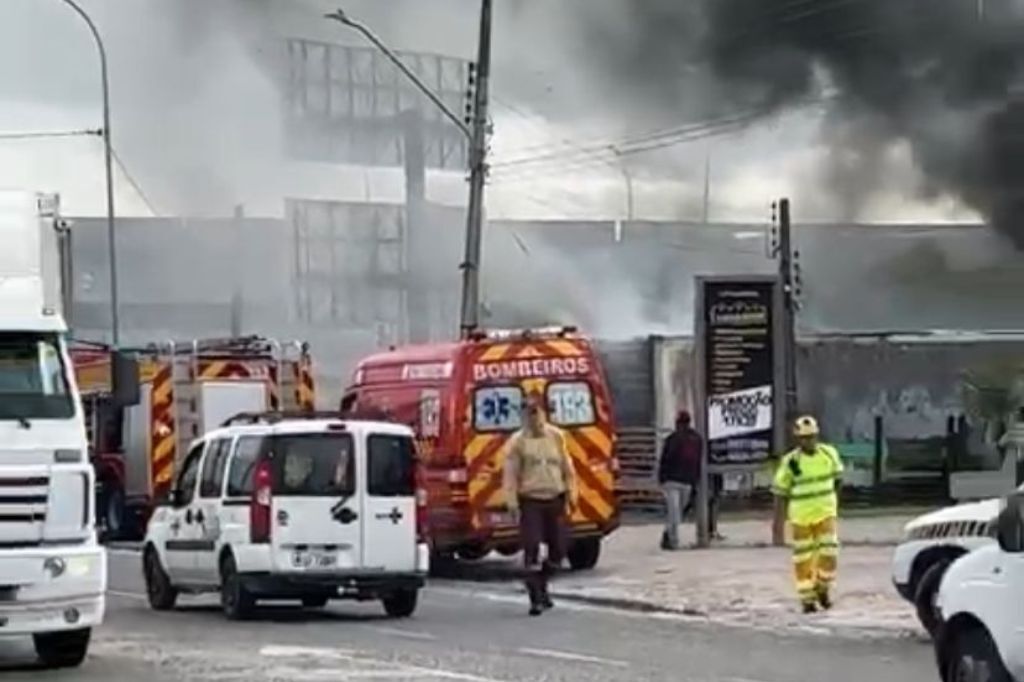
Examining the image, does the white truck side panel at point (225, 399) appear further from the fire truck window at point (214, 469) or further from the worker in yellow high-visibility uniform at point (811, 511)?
the worker in yellow high-visibility uniform at point (811, 511)

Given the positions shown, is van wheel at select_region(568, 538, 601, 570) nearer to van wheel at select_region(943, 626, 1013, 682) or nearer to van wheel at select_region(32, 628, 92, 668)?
van wheel at select_region(32, 628, 92, 668)

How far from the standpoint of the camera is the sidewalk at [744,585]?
18688mm

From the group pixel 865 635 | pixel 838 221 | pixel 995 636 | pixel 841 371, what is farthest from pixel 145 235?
pixel 995 636

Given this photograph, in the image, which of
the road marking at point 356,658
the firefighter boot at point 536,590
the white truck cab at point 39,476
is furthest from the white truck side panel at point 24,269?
the firefighter boot at point 536,590

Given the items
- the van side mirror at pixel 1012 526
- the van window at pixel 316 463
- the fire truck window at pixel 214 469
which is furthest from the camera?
the fire truck window at pixel 214 469

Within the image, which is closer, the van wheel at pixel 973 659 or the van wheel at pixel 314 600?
the van wheel at pixel 973 659

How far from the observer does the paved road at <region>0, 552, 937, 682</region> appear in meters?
14.4

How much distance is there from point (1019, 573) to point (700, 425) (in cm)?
1644

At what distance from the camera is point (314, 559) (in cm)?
1897

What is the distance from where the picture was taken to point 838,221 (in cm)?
4462

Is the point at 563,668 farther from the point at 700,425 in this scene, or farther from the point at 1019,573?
the point at 700,425

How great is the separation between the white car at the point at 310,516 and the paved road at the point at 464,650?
343 millimetres

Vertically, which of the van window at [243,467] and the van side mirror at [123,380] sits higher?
the van side mirror at [123,380]

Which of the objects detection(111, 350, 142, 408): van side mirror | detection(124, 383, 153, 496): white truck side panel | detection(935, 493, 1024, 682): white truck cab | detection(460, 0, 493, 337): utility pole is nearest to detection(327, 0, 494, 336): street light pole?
detection(460, 0, 493, 337): utility pole
